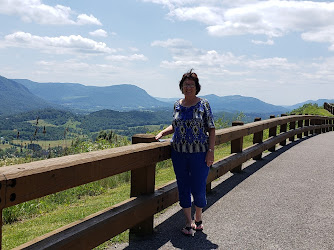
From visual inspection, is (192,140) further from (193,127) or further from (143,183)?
(143,183)

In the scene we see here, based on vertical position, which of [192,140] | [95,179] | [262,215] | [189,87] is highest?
[189,87]

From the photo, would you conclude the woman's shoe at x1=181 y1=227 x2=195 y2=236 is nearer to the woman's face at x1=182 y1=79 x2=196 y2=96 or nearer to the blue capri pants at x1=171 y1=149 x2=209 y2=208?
the blue capri pants at x1=171 y1=149 x2=209 y2=208

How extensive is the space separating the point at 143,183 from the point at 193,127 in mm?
841

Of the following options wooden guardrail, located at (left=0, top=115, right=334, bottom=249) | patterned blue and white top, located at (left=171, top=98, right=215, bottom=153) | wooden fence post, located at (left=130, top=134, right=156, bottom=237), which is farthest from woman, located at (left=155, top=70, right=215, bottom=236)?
wooden fence post, located at (left=130, top=134, right=156, bottom=237)

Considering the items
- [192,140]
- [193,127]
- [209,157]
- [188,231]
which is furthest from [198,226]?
[193,127]

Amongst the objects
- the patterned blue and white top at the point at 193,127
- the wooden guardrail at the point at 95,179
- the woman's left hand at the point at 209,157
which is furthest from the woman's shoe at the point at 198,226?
the patterned blue and white top at the point at 193,127

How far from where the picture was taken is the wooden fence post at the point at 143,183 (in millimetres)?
4035

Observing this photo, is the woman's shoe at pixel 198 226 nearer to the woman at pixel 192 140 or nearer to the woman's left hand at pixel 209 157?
the woman at pixel 192 140

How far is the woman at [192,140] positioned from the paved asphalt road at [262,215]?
0.37 metres

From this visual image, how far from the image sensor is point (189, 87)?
4.14m

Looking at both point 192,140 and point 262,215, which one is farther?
point 262,215

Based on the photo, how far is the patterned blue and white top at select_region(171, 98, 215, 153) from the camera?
408cm

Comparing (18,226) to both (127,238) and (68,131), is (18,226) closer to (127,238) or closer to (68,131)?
(127,238)

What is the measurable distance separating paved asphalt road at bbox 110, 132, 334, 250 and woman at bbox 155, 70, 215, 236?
370 mm
